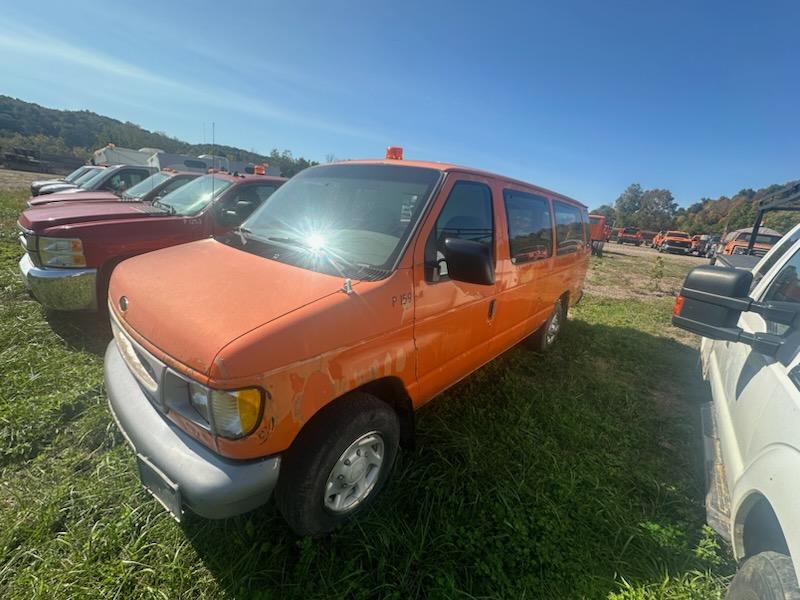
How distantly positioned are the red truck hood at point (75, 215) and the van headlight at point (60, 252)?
0.20 m

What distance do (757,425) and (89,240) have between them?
16.8 ft

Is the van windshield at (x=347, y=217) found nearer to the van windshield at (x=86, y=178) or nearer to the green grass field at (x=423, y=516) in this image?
the green grass field at (x=423, y=516)

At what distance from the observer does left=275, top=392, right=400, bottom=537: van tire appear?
5.59 ft

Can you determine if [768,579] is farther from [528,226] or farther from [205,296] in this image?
[528,226]

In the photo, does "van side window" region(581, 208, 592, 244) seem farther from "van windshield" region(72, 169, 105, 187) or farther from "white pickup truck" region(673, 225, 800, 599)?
"van windshield" region(72, 169, 105, 187)

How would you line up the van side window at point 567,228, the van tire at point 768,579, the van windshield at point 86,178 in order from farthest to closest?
the van windshield at point 86,178 < the van side window at point 567,228 < the van tire at point 768,579

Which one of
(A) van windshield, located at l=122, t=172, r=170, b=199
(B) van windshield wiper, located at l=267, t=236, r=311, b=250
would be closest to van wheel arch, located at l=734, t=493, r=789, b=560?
(B) van windshield wiper, located at l=267, t=236, r=311, b=250

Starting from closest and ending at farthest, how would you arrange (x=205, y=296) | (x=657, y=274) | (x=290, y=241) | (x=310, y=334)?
1. (x=310, y=334)
2. (x=205, y=296)
3. (x=290, y=241)
4. (x=657, y=274)

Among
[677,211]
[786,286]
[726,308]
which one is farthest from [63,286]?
[677,211]

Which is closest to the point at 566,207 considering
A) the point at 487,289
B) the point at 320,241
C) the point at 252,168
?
the point at 487,289

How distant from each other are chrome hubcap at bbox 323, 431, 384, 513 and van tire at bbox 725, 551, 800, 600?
1.64 meters

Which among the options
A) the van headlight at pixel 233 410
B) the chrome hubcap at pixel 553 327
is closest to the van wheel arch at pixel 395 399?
the van headlight at pixel 233 410

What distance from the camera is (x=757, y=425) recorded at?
1.71m

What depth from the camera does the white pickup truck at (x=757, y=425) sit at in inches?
51.3
